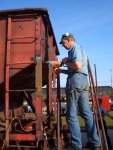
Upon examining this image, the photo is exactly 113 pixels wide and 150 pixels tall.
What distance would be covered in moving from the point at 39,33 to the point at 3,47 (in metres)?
1.00

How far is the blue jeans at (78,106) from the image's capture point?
16.7 ft

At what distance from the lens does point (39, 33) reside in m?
7.36

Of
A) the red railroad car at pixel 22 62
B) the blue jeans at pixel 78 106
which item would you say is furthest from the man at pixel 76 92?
the red railroad car at pixel 22 62

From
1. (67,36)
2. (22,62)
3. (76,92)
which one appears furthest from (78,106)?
(22,62)

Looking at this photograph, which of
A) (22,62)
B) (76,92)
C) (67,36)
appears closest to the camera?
(76,92)

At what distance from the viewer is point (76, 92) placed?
5.30 meters

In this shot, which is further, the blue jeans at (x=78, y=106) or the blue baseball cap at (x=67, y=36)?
the blue baseball cap at (x=67, y=36)

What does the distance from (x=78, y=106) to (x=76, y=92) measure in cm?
29

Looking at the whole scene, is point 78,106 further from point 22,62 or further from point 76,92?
point 22,62

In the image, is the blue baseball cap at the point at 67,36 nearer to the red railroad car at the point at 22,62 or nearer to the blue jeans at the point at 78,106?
the blue jeans at the point at 78,106

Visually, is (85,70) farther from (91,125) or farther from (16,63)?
(16,63)

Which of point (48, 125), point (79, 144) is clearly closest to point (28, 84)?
point (48, 125)

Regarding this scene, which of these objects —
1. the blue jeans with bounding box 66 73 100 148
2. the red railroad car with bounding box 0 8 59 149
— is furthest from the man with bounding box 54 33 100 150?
the red railroad car with bounding box 0 8 59 149

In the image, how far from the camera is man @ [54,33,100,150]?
5113 mm
